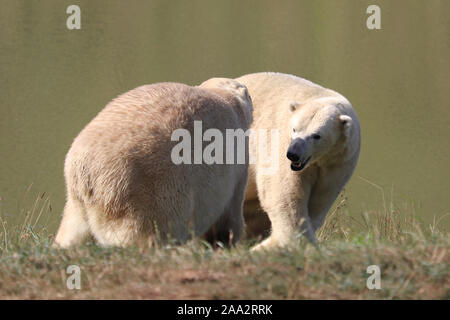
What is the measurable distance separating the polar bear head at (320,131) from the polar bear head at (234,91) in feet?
1.45

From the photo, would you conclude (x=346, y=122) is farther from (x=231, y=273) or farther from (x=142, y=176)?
(x=231, y=273)

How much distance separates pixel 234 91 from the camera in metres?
5.39

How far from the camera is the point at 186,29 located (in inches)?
457

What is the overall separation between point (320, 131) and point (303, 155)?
0.28 meters

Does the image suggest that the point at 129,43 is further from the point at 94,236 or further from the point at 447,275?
the point at 447,275

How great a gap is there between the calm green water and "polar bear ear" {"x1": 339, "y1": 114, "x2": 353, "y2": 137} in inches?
149

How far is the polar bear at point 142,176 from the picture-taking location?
4148mm

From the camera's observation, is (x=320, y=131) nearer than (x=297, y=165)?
No

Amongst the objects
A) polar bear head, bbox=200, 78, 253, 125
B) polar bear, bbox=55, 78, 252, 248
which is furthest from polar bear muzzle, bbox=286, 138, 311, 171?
polar bear, bbox=55, 78, 252, 248

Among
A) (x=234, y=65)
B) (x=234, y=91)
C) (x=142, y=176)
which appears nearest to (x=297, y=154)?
(x=234, y=91)

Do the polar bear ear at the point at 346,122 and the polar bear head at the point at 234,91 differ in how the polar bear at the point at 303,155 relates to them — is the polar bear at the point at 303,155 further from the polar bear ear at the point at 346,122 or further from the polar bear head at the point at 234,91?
the polar bear head at the point at 234,91

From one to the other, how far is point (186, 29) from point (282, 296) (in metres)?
8.72
